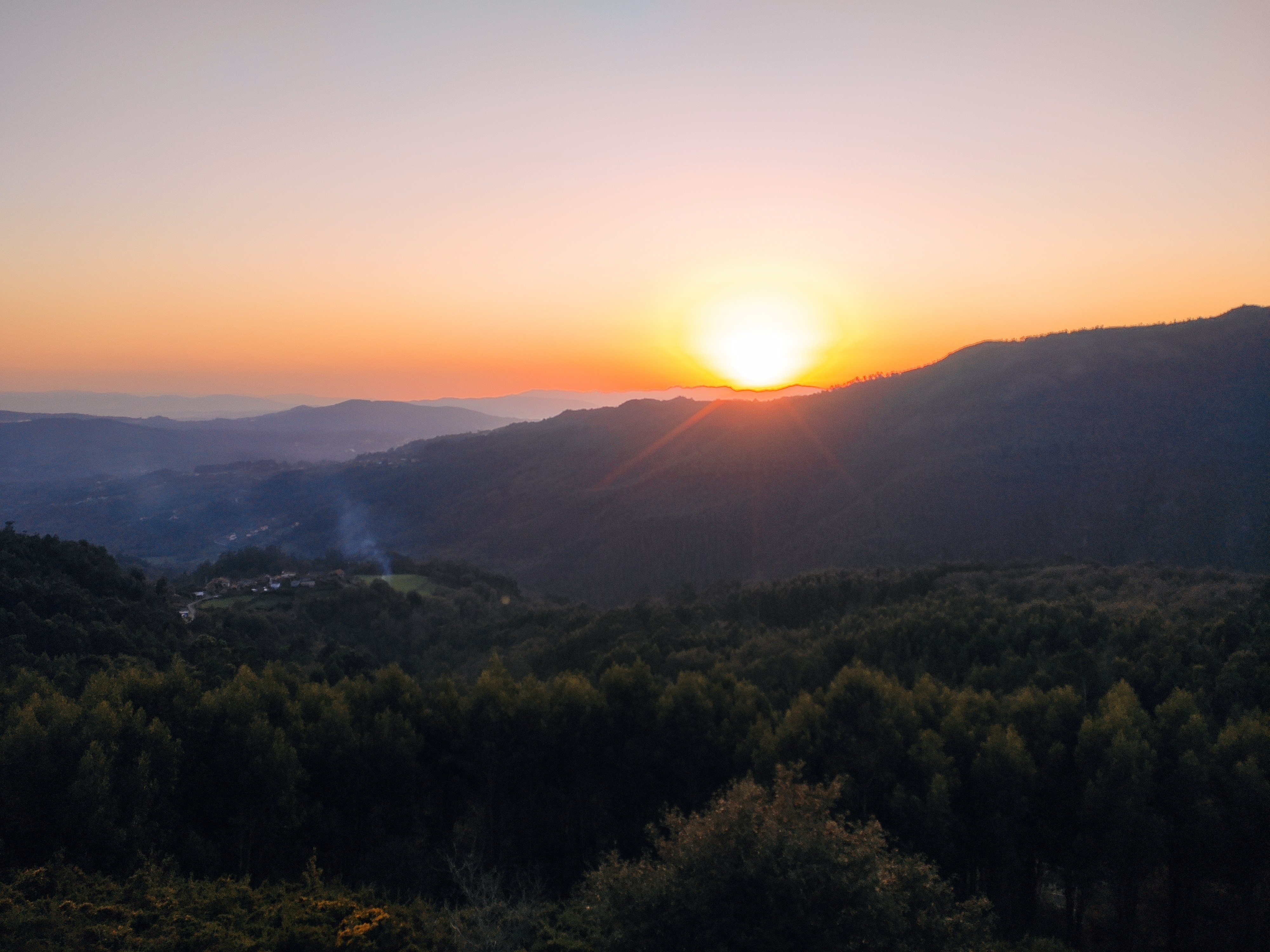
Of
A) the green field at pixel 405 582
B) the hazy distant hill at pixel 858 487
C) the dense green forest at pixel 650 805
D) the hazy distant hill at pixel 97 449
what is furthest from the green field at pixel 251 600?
the hazy distant hill at pixel 97 449

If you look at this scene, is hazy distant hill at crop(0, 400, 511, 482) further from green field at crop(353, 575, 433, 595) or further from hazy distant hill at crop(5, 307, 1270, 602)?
green field at crop(353, 575, 433, 595)

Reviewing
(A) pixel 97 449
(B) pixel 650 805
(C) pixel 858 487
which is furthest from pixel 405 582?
(A) pixel 97 449

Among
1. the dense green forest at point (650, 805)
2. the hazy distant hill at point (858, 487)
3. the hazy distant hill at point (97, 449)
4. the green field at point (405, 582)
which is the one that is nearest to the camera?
the dense green forest at point (650, 805)

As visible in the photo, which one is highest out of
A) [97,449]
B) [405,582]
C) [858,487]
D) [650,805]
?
[97,449]

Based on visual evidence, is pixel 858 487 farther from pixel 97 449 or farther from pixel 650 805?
pixel 97 449

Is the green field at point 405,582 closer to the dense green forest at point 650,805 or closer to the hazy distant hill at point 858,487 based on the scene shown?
the hazy distant hill at point 858,487
